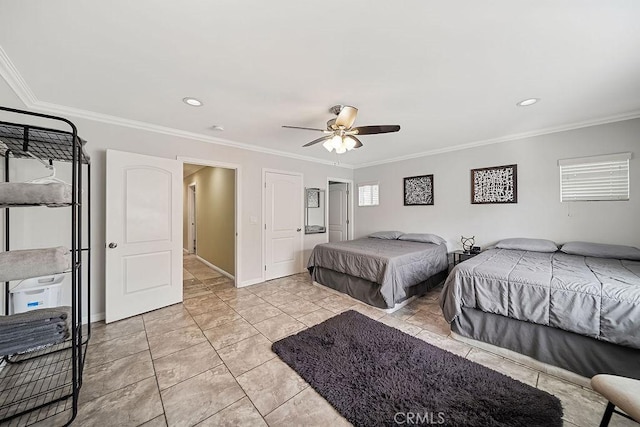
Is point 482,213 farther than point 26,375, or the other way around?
point 482,213

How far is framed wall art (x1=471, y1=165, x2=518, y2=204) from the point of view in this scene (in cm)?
358

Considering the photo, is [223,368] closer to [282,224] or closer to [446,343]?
[446,343]

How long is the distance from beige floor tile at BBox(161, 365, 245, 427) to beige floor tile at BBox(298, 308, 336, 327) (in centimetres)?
105

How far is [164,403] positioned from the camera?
1.58m

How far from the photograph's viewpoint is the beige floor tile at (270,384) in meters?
1.60

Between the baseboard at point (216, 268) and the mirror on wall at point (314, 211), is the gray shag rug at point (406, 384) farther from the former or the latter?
the mirror on wall at point (314, 211)

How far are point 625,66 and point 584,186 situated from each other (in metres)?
1.80

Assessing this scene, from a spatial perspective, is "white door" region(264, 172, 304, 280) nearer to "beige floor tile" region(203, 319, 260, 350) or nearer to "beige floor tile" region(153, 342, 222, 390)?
"beige floor tile" region(203, 319, 260, 350)

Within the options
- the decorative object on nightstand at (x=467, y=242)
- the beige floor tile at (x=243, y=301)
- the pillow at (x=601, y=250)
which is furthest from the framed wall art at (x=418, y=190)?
the beige floor tile at (x=243, y=301)

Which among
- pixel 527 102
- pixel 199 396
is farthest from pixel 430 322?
pixel 527 102

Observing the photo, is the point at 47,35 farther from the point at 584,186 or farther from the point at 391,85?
the point at 584,186

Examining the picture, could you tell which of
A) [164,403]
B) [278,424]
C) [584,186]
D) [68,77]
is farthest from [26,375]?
[584,186]

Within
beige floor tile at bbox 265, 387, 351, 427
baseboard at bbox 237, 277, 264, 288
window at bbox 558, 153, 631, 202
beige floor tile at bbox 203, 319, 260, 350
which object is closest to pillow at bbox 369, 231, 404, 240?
window at bbox 558, 153, 631, 202

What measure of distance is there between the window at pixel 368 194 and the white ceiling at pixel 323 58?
2612mm
